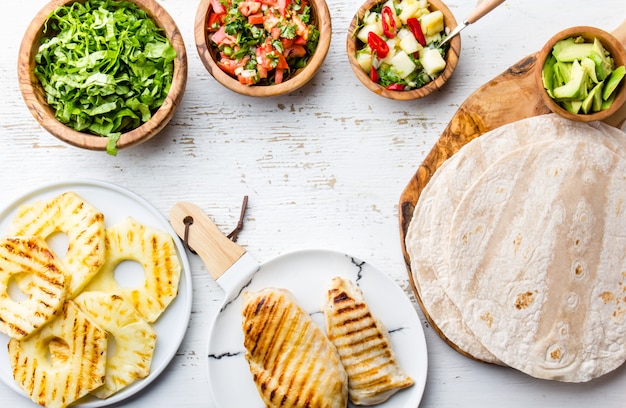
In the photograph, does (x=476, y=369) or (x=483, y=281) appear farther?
(x=476, y=369)

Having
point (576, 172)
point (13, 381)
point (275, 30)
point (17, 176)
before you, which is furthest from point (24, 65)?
point (576, 172)

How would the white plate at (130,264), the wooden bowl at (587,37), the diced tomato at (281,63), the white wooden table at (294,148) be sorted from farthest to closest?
the white wooden table at (294,148) < the white plate at (130,264) < the diced tomato at (281,63) < the wooden bowl at (587,37)

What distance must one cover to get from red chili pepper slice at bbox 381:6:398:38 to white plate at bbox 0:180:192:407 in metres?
1.43

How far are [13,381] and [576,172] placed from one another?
287 centimetres

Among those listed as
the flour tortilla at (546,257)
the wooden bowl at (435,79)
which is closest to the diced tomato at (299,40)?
the wooden bowl at (435,79)

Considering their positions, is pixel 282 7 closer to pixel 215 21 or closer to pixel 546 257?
pixel 215 21

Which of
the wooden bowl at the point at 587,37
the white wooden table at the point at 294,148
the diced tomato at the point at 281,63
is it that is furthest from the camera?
the white wooden table at the point at 294,148

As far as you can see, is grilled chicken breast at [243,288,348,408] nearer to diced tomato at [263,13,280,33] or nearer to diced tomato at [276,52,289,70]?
diced tomato at [276,52,289,70]

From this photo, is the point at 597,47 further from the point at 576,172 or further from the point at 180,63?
the point at 180,63

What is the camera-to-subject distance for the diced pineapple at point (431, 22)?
3.25 meters

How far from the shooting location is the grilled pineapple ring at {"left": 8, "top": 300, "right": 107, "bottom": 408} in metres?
3.19

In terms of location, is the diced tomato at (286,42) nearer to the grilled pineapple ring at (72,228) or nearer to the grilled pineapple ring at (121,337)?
the grilled pineapple ring at (72,228)

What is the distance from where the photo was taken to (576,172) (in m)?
3.17

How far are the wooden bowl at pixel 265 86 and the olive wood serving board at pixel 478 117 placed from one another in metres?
0.71
